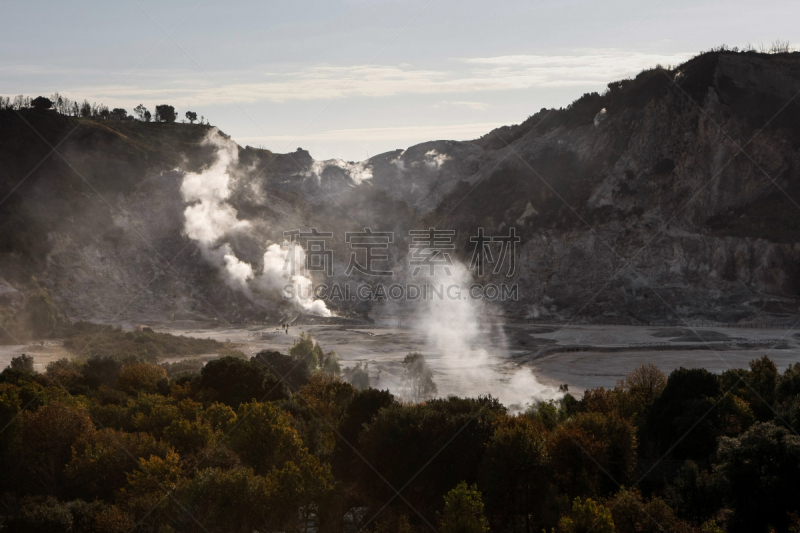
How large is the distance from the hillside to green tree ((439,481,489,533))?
6005 cm

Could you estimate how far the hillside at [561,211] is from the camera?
81.1 metres

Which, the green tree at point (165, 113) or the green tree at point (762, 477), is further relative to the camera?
the green tree at point (165, 113)

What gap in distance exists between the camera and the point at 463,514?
19.6 metres

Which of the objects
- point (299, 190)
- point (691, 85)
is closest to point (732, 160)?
point (691, 85)

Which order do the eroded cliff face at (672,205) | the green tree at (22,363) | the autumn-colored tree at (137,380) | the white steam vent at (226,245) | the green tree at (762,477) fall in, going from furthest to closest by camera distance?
1. the white steam vent at (226,245)
2. the eroded cliff face at (672,205)
3. the green tree at (22,363)
4. the autumn-colored tree at (137,380)
5. the green tree at (762,477)

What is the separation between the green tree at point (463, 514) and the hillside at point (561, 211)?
2364 inches

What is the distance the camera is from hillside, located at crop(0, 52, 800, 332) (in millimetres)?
81125

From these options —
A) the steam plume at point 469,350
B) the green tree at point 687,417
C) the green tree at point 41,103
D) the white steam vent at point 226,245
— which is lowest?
the steam plume at point 469,350

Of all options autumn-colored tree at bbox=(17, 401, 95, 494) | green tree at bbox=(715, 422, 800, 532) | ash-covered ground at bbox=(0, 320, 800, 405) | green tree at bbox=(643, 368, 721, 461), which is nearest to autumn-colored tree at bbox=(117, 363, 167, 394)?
autumn-colored tree at bbox=(17, 401, 95, 494)

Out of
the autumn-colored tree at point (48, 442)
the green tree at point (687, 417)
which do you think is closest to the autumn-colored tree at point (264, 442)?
the autumn-colored tree at point (48, 442)

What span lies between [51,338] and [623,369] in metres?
48.9

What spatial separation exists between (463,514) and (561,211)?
82537 millimetres

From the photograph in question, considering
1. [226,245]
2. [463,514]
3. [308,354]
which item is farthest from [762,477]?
[226,245]

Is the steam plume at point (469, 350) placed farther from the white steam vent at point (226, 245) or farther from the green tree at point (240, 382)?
the white steam vent at point (226, 245)
